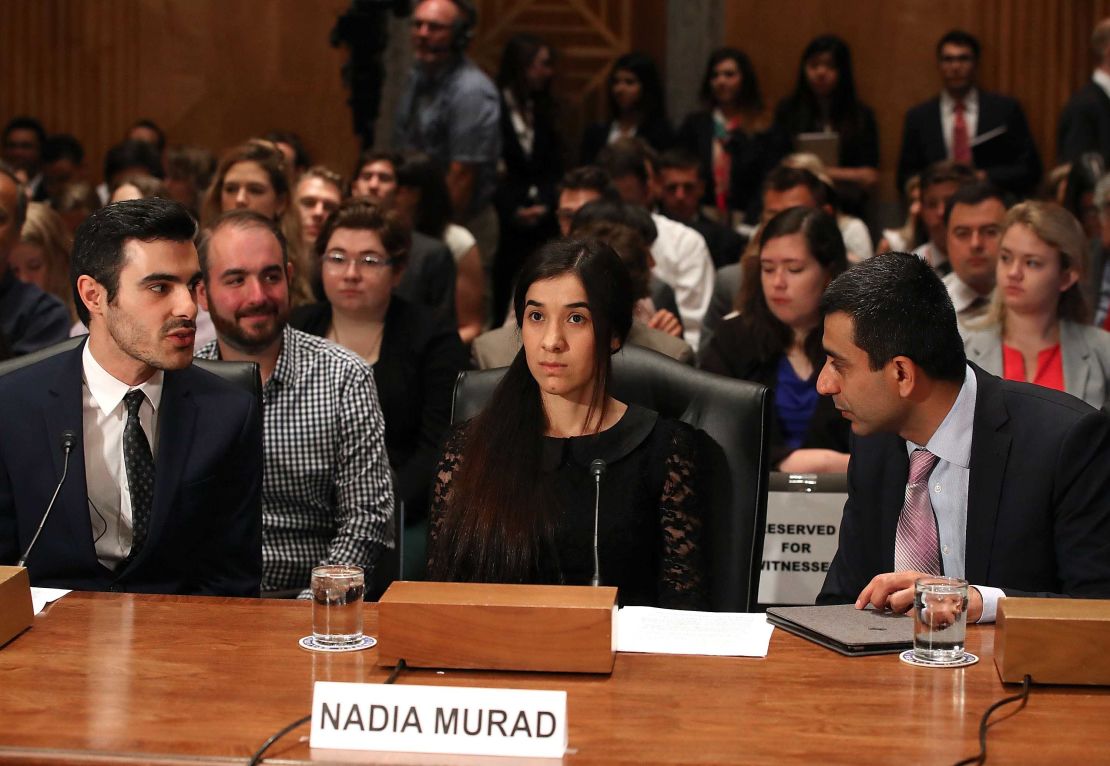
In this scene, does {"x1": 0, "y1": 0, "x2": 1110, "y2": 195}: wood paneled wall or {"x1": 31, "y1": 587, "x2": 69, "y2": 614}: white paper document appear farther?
{"x1": 0, "y1": 0, "x2": 1110, "y2": 195}: wood paneled wall

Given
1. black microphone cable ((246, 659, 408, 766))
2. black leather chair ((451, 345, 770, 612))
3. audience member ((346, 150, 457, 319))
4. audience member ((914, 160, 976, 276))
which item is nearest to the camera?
black microphone cable ((246, 659, 408, 766))

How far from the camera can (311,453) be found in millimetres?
3318


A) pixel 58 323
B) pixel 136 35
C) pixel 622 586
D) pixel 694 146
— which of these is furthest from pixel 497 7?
pixel 622 586

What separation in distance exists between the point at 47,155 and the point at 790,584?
18.8 feet

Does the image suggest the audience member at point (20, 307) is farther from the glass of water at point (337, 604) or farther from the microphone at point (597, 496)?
the glass of water at point (337, 604)

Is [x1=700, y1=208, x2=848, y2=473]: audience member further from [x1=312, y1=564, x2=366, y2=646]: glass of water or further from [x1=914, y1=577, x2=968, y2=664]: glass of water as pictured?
[x1=312, y1=564, x2=366, y2=646]: glass of water

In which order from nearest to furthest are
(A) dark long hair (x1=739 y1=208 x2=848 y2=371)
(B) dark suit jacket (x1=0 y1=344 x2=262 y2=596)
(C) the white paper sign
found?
1. (B) dark suit jacket (x1=0 y1=344 x2=262 y2=596)
2. (C) the white paper sign
3. (A) dark long hair (x1=739 y1=208 x2=848 y2=371)

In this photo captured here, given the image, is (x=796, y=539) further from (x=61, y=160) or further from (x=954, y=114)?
(x=61, y=160)

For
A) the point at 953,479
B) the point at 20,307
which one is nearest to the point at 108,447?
the point at 953,479

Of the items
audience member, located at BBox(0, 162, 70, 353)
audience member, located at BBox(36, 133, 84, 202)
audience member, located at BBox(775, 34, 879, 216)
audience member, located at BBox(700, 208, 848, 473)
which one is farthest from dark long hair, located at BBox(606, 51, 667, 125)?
audience member, located at BBox(0, 162, 70, 353)

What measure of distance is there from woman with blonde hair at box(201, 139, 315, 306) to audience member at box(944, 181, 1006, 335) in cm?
216

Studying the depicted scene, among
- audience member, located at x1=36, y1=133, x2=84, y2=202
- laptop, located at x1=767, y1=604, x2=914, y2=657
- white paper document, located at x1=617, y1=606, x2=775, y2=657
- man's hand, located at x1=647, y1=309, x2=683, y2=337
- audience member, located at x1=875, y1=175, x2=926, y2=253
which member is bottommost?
white paper document, located at x1=617, y1=606, x2=775, y2=657

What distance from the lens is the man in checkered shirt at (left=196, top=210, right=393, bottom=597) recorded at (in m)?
3.29

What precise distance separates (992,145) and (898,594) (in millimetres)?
5205
